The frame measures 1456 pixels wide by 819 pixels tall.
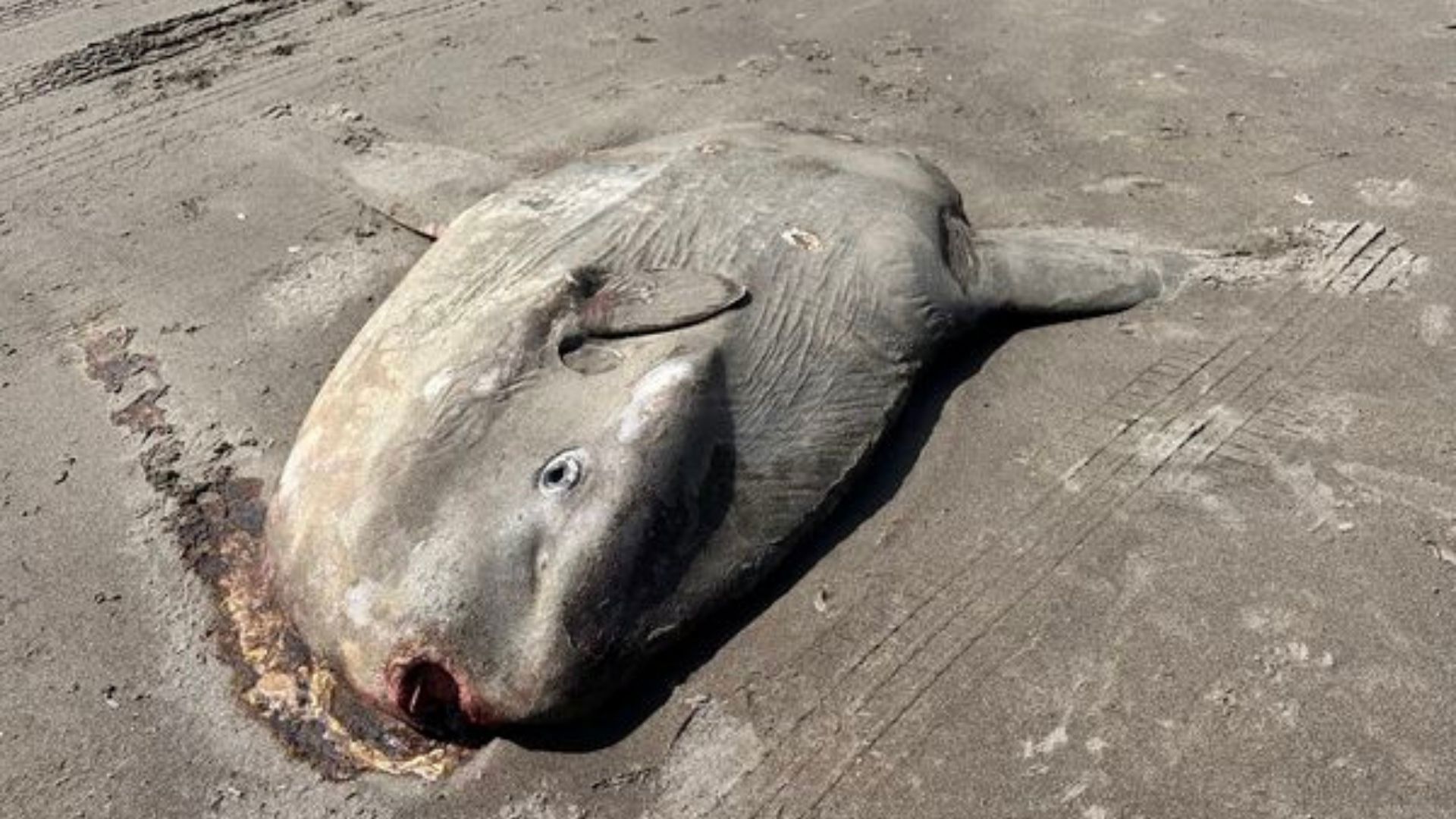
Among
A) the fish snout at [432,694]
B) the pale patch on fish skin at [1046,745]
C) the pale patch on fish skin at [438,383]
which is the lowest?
the pale patch on fish skin at [1046,745]

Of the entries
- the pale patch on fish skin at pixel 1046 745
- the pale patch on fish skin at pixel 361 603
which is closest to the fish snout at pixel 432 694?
the pale patch on fish skin at pixel 361 603

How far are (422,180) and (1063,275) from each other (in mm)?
2817

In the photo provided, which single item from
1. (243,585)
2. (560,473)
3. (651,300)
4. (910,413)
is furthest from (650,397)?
(243,585)

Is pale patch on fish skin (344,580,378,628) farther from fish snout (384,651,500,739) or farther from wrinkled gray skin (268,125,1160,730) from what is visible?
fish snout (384,651,500,739)

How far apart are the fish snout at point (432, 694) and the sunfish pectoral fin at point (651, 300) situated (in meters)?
1.07

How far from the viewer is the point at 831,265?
425 centimetres

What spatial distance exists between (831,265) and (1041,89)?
2807 mm

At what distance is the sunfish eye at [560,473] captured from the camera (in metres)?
3.30

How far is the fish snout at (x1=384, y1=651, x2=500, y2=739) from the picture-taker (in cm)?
319

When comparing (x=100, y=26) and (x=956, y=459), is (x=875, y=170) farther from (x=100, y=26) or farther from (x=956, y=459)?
(x=100, y=26)

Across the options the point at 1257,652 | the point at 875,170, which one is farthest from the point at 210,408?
the point at 1257,652

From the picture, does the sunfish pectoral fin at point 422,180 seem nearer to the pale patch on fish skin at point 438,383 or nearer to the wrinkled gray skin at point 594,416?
the wrinkled gray skin at point 594,416

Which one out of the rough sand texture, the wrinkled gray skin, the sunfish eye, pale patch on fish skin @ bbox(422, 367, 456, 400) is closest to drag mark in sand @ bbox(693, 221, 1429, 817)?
the rough sand texture

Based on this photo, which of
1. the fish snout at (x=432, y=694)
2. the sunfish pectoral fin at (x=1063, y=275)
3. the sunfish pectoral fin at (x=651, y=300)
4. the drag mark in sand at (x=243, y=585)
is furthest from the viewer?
the sunfish pectoral fin at (x=1063, y=275)
